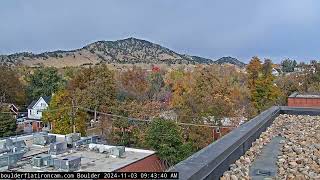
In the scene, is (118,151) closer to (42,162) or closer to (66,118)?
(42,162)

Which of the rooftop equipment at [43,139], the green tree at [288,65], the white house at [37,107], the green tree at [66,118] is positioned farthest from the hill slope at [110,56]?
the rooftop equipment at [43,139]

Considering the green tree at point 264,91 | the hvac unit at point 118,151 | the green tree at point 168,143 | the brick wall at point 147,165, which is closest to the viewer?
the brick wall at point 147,165

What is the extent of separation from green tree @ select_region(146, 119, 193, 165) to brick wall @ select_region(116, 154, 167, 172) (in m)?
0.48

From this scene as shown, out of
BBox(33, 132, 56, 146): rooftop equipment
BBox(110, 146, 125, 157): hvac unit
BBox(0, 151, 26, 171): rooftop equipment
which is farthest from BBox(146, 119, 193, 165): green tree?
BBox(0, 151, 26, 171): rooftop equipment

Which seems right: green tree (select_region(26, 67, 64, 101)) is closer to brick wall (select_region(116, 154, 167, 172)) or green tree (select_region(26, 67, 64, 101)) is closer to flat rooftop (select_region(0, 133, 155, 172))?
flat rooftop (select_region(0, 133, 155, 172))

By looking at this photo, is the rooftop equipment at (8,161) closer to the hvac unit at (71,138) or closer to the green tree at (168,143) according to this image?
the hvac unit at (71,138)

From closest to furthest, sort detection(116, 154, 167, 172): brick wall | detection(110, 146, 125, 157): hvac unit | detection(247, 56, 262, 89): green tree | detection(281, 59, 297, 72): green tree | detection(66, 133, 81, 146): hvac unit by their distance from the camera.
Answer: detection(116, 154, 167, 172): brick wall < detection(110, 146, 125, 157): hvac unit < detection(66, 133, 81, 146): hvac unit < detection(247, 56, 262, 89): green tree < detection(281, 59, 297, 72): green tree

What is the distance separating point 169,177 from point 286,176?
104cm

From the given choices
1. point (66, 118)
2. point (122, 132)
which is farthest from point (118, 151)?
point (66, 118)

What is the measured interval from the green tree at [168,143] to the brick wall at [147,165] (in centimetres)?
48

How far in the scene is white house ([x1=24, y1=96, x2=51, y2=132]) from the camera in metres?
36.0

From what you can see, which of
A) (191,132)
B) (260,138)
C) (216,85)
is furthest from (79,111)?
(260,138)

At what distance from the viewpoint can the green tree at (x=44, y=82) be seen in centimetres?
3964

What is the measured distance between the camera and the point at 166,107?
3069 cm
